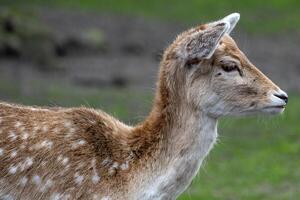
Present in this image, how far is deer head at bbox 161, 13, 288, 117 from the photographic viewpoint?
852 cm

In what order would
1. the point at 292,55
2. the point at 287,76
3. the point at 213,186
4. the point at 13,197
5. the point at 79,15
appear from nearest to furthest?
the point at 13,197
the point at 213,186
the point at 287,76
the point at 292,55
the point at 79,15

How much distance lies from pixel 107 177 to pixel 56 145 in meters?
0.47

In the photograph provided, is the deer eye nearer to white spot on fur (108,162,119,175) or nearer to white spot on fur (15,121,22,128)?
white spot on fur (108,162,119,175)

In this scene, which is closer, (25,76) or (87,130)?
(87,130)

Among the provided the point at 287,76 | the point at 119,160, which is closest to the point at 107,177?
the point at 119,160

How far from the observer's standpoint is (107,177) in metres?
8.33

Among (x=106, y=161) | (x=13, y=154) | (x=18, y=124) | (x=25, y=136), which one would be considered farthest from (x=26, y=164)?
(x=106, y=161)

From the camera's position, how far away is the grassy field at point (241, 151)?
1434 centimetres

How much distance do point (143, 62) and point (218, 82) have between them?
15.0m

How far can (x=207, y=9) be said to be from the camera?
27.7 metres

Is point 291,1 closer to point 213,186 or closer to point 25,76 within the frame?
point 25,76

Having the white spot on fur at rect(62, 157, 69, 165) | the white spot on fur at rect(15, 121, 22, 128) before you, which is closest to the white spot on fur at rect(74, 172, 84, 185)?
the white spot on fur at rect(62, 157, 69, 165)

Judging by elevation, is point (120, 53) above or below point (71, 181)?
below

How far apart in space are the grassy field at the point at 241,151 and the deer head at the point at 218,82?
3729 mm
